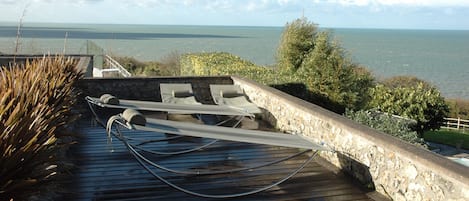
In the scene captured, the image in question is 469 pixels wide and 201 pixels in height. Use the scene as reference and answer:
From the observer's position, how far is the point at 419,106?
51.6 ft

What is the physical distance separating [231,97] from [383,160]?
3975 millimetres

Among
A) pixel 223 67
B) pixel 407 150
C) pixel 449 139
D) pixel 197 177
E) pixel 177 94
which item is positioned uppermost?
pixel 223 67

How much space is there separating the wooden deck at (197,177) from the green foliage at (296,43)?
9692mm

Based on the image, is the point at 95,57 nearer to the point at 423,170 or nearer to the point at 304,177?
the point at 304,177

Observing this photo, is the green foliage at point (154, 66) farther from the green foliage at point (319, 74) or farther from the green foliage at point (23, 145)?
the green foliage at point (23, 145)

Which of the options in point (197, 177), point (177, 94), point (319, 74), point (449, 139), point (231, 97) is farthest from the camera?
point (449, 139)

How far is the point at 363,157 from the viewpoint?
4.37 meters

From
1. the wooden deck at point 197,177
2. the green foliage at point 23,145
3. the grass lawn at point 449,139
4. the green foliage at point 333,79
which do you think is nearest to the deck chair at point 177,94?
the wooden deck at point 197,177

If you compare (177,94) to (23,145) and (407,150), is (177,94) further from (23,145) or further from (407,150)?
(23,145)

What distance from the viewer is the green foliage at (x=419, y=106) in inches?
617

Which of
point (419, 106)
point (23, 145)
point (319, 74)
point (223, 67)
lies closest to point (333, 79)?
A: point (319, 74)

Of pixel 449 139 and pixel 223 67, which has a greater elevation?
pixel 223 67

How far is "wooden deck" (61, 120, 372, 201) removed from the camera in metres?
4.06

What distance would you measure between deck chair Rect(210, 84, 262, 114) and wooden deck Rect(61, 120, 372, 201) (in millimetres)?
1439
